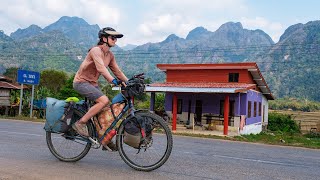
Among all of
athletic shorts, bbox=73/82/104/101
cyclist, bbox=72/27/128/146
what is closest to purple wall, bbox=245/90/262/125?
cyclist, bbox=72/27/128/146

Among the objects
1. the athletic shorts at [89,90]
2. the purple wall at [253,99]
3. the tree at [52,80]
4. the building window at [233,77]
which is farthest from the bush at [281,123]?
the tree at [52,80]

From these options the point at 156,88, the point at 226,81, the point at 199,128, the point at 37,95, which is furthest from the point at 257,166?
the point at 37,95

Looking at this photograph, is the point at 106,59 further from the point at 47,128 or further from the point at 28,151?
the point at 28,151

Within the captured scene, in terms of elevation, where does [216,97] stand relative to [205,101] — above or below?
above

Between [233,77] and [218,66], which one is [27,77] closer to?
[218,66]

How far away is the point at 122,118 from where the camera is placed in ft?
17.4

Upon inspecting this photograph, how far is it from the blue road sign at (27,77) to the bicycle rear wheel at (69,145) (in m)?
19.9

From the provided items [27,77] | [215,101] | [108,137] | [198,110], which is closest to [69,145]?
[108,137]

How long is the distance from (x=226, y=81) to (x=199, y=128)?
14.8 feet

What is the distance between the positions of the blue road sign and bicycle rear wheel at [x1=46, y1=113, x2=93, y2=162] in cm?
1991

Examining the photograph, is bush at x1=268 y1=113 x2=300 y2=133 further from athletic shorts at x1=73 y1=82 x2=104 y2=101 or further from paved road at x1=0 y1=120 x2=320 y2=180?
athletic shorts at x1=73 y1=82 x2=104 y2=101

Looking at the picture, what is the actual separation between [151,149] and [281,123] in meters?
39.4

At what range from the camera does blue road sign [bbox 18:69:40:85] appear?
2463 centimetres

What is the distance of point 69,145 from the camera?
19.3 ft
